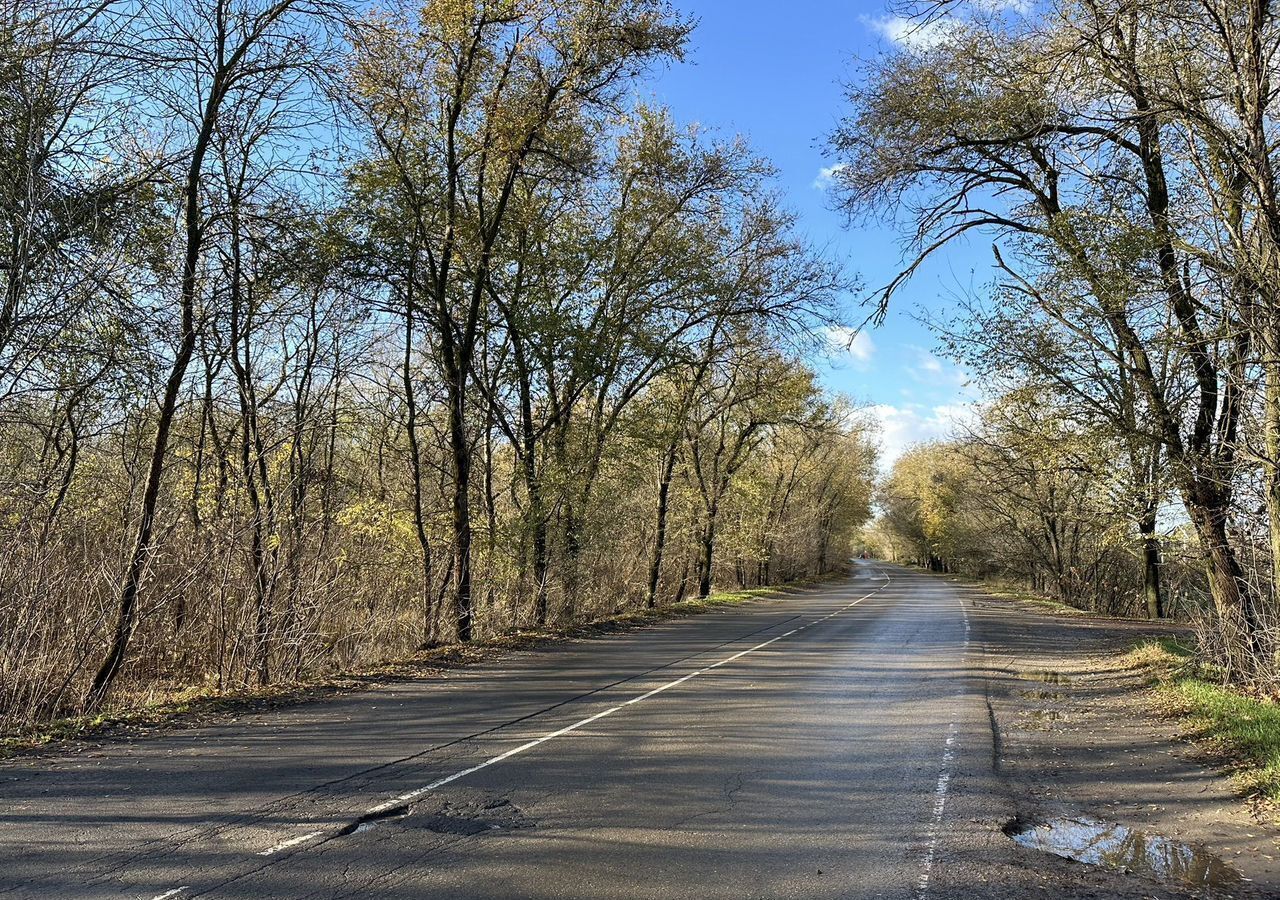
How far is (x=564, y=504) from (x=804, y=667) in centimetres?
820

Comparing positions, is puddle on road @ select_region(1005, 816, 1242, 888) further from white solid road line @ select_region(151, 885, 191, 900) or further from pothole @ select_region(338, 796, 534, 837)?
white solid road line @ select_region(151, 885, 191, 900)

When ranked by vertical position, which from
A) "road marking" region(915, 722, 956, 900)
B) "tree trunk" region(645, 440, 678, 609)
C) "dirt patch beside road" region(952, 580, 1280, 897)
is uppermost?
"tree trunk" region(645, 440, 678, 609)

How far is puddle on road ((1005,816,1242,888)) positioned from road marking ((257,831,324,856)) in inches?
189

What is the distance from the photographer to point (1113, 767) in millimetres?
8023

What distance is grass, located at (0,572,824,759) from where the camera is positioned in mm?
8297

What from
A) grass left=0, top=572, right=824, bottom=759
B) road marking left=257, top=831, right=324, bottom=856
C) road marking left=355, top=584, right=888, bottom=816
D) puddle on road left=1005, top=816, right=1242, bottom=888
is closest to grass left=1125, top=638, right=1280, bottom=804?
puddle on road left=1005, top=816, right=1242, bottom=888

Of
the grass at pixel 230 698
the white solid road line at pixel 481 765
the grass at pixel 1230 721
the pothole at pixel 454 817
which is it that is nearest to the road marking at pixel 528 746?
the white solid road line at pixel 481 765

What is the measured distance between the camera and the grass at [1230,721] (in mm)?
7055

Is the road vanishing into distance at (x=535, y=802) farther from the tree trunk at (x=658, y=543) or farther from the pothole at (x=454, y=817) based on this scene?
the tree trunk at (x=658, y=543)

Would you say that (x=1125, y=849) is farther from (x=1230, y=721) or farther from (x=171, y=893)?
(x=171, y=893)

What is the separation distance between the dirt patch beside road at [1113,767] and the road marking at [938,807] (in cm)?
46

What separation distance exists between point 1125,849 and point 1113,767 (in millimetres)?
2526

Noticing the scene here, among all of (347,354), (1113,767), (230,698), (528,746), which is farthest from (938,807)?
(347,354)

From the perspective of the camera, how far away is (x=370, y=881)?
4863 mm
